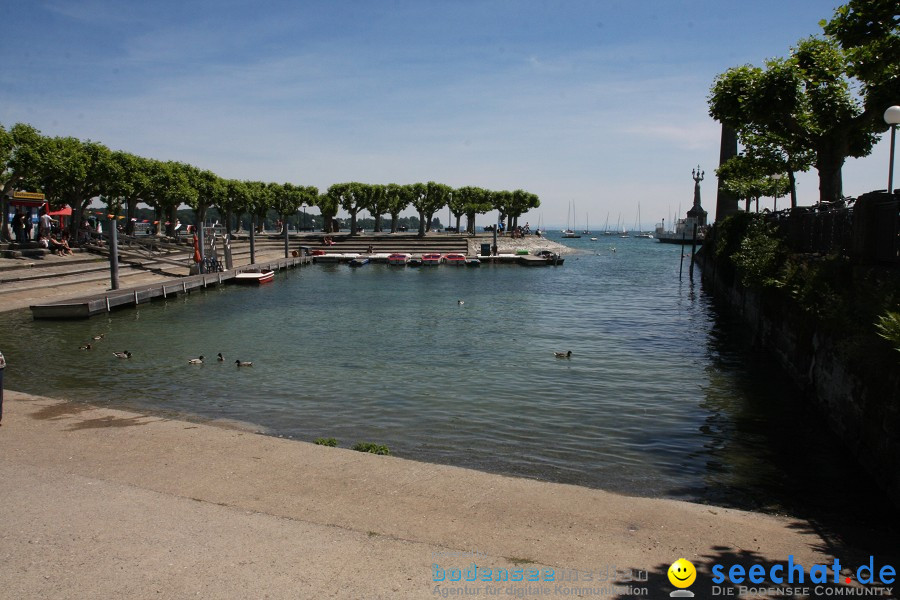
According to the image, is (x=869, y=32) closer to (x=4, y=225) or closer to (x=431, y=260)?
(x=4, y=225)

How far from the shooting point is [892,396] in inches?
356

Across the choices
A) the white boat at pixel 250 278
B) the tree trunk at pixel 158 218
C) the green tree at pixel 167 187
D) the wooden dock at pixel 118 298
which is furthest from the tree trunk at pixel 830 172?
the tree trunk at pixel 158 218

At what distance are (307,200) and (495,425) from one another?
89063mm

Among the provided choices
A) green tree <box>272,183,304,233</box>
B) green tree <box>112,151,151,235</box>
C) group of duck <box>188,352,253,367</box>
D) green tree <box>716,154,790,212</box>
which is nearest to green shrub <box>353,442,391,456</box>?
group of duck <box>188,352,253,367</box>

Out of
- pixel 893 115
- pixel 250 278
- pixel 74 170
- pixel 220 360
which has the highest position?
pixel 74 170

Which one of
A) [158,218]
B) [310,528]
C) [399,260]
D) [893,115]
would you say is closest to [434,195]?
[399,260]

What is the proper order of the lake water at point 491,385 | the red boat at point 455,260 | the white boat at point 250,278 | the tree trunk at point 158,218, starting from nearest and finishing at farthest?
the lake water at point 491,385, the white boat at point 250,278, the tree trunk at point 158,218, the red boat at point 455,260

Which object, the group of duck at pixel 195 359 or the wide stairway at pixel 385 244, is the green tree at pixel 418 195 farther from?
the group of duck at pixel 195 359

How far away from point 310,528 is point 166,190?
53497 millimetres

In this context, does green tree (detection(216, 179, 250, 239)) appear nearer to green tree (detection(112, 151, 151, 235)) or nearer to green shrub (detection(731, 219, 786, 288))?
green tree (detection(112, 151, 151, 235))

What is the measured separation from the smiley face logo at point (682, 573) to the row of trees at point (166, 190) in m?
39.7

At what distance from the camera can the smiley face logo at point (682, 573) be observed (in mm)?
5832

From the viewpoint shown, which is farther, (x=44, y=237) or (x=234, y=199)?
(x=234, y=199)

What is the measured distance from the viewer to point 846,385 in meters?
11.8
